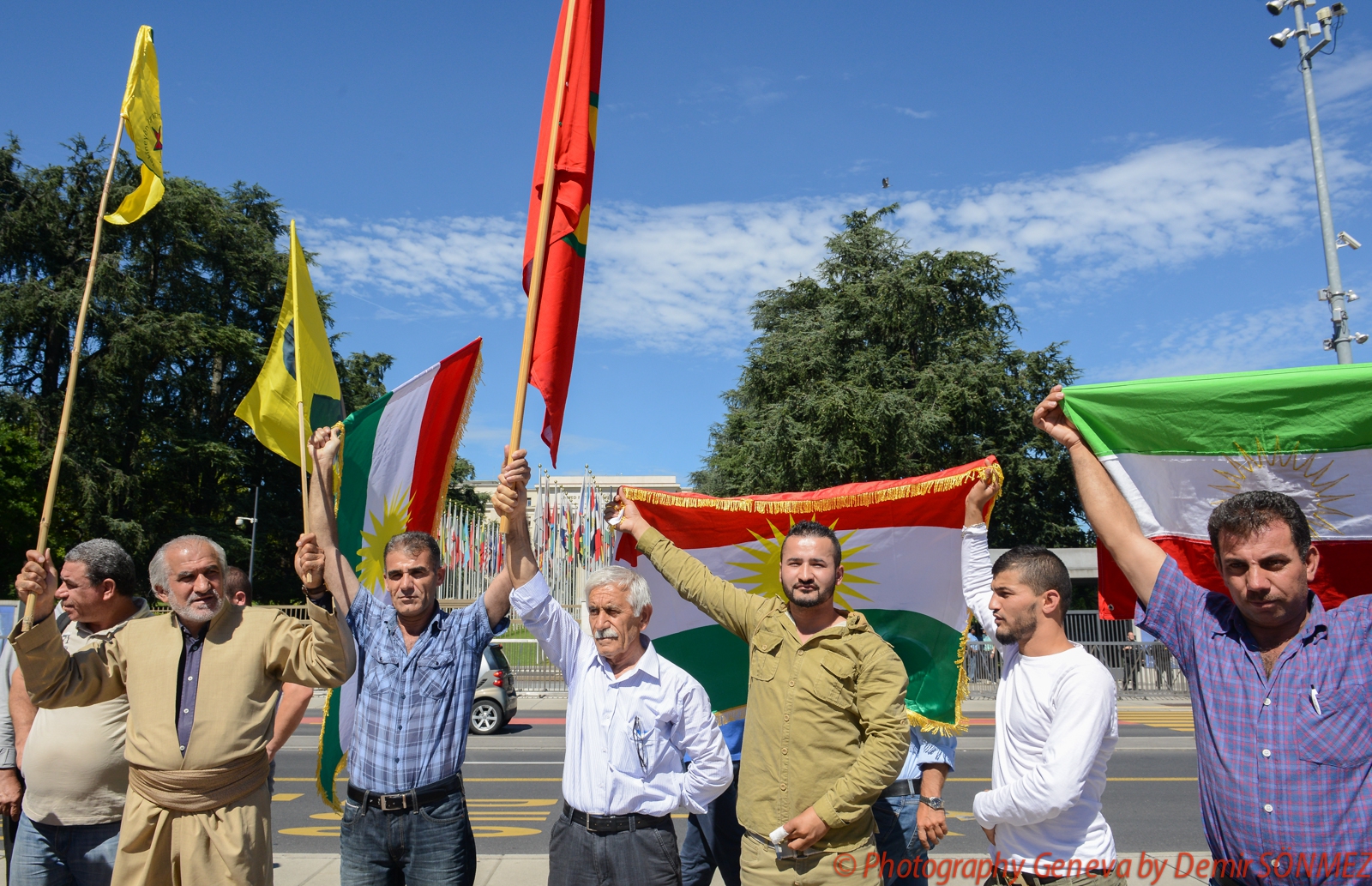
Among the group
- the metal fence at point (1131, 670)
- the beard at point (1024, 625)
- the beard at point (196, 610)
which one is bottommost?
the metal fence at point (1131, 670)

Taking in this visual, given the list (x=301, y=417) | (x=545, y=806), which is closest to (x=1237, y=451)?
(x=301, y=417)

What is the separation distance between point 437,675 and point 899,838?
205 cm

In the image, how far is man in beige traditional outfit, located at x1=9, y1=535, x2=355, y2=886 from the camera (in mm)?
3129

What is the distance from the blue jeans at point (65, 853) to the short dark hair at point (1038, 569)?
11.7 feet

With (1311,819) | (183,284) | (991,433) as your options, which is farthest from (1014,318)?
(1311,819)

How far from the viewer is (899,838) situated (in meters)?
3.91

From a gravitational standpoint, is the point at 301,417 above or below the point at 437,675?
above

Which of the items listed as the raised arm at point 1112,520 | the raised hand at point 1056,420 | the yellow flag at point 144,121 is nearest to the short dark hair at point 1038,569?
the raised arm at point 1112,520

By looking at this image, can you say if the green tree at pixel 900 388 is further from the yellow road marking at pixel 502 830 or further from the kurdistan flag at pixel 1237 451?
the kurdistan flag at pixel 1237 451

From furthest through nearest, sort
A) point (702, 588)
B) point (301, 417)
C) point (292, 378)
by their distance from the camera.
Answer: point (292, 378) < point (702, 588) < point (301, 417)

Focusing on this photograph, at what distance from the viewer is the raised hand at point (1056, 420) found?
3295mm

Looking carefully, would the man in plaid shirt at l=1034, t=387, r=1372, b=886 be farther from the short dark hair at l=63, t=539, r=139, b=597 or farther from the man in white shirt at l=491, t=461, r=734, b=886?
the short dark hair at l=63, t=539, r=139, b=597

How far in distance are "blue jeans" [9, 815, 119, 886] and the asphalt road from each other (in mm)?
3222

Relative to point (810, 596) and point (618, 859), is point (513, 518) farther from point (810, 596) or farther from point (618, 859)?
point (618, 859)
